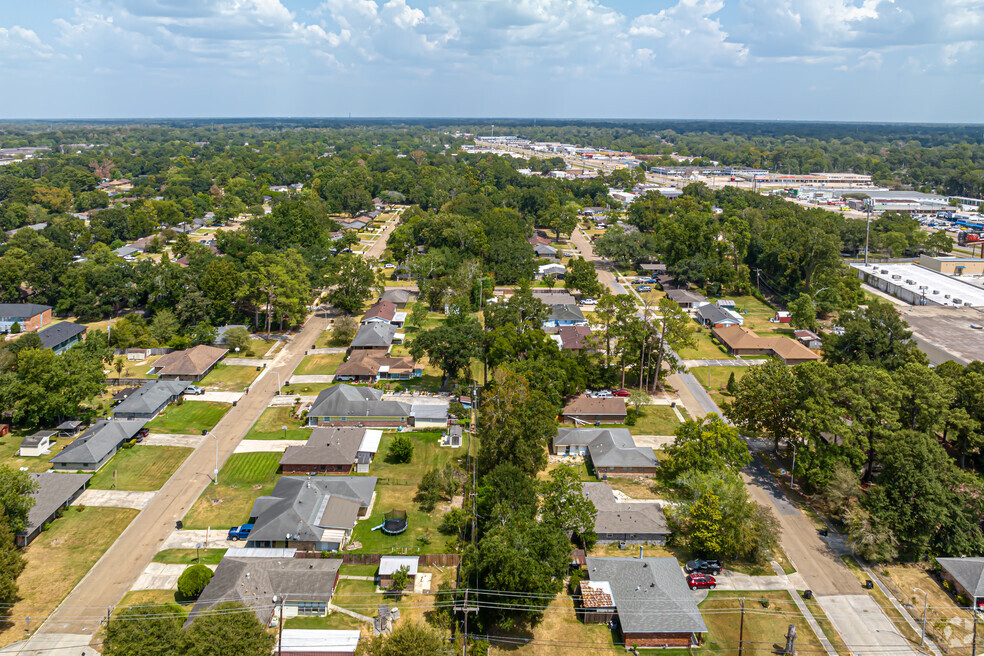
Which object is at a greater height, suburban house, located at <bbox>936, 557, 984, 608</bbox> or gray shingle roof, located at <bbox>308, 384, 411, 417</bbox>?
gray shingle roof, located at <bbox>308, 384, 411, 417</bbox>

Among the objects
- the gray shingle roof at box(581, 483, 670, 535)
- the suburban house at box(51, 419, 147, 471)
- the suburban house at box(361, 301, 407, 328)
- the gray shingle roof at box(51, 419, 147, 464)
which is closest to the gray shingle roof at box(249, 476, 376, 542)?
the gray shingle roof at box(581, 483, 670, 535)

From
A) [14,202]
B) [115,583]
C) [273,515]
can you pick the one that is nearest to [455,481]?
[273,515]

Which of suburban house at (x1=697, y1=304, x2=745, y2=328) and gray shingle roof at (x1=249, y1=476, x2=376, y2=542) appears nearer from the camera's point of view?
gray shingle roof at (x1=249, y1=476, x2=376, y2=542)

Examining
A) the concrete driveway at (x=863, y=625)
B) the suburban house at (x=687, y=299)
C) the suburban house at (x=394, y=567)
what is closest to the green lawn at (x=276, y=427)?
the suburban house at (x=394, y=567)

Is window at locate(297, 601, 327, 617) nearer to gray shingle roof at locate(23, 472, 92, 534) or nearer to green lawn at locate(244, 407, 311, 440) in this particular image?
gray shingle roof at locate(23, 472, 92, 534)

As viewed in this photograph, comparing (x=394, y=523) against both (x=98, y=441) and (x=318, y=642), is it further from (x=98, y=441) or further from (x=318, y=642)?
(x=98, y=441)

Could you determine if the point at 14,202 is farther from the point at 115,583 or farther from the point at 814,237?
the point at 814,237
